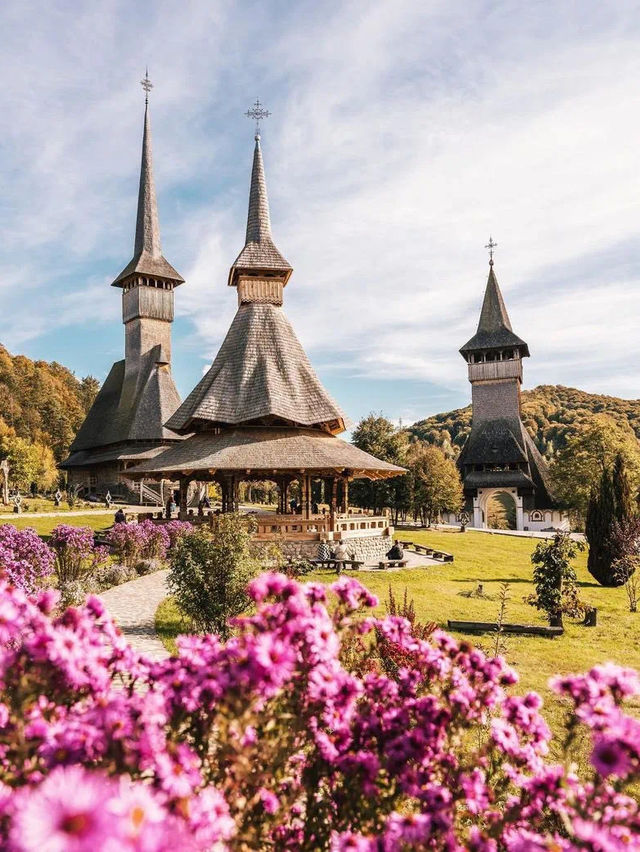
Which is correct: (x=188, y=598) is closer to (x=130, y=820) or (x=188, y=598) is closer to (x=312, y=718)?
(x=312, y=718)

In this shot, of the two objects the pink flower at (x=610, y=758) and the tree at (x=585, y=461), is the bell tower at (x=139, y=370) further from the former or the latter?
the pink flower at (x=610, y=758)

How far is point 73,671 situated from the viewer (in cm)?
247

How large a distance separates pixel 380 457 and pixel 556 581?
29563 mm

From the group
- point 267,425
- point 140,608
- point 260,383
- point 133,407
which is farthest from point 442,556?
point 133,407

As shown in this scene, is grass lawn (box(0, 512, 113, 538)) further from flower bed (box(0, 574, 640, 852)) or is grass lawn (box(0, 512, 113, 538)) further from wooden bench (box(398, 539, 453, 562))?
flower bed (box(0, 574, 640, 852))

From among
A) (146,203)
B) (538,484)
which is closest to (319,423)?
(538,484)

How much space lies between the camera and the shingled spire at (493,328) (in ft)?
184

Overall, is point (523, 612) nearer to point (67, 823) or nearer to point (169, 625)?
point (169, 625)

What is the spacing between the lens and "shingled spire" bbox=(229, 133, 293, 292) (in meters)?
28.0

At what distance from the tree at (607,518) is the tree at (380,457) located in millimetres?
21500

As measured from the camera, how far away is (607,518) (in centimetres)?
2053

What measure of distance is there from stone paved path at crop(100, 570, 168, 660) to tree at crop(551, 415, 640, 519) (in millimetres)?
37020

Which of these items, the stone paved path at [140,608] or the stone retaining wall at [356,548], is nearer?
the stone paved path at [140,608]

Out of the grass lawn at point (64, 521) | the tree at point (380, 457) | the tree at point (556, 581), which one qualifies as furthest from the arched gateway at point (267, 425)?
the tree at point (380, 457)
